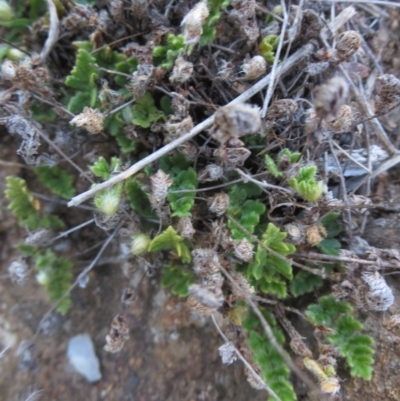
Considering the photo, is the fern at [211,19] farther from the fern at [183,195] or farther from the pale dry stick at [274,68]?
the fern at [183,195]

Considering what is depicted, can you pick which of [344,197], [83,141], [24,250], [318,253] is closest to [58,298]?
[24,250]

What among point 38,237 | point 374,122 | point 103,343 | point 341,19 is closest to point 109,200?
point 38,237

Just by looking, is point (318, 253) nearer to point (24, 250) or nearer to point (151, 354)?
point (151, 354)

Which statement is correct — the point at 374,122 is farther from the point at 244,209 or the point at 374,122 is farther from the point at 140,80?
the point at 140,80

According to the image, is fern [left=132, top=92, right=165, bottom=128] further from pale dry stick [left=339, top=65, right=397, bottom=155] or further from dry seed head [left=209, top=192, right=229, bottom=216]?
pale dry stick [left=339, top=65, right=397, bottom=155]

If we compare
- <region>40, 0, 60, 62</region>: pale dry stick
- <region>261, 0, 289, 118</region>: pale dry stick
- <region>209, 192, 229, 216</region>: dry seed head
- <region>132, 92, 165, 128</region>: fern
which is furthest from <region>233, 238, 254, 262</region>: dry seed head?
<region>40, 0, 60, 62</region>: pale dry stick

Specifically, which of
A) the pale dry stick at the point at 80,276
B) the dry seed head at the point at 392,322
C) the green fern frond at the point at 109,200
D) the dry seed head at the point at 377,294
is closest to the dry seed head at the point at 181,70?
the green fern frond at the point at 109,200
